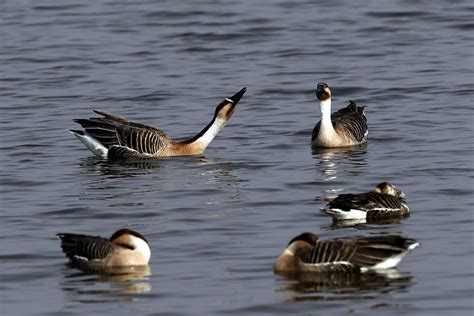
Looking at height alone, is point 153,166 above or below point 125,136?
below

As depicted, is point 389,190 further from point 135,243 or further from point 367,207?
point 135,243

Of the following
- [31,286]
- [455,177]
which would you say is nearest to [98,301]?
[31,286]

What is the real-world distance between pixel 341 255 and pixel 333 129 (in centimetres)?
834

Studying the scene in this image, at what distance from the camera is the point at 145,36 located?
112 ft

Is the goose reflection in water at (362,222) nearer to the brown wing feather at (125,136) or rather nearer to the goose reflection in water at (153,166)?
the goose reflection in water at (153,166)

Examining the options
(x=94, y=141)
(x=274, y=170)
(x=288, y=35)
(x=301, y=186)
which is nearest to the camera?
(x=301, y=186)

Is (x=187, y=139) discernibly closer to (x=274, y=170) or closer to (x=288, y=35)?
(x=274, y=170)

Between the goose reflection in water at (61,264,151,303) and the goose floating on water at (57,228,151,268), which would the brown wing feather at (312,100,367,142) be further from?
the goose reflection in water at (61,264,151,303)

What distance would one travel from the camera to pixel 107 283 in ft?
46.3

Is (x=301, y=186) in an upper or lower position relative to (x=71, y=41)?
lower

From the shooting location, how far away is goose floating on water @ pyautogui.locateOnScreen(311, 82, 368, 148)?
864 inches

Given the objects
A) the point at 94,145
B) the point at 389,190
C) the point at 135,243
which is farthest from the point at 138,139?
the point at 135,243

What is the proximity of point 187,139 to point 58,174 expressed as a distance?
3.25m

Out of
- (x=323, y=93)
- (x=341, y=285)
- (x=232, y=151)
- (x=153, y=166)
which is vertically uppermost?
(x=323, y=93)
